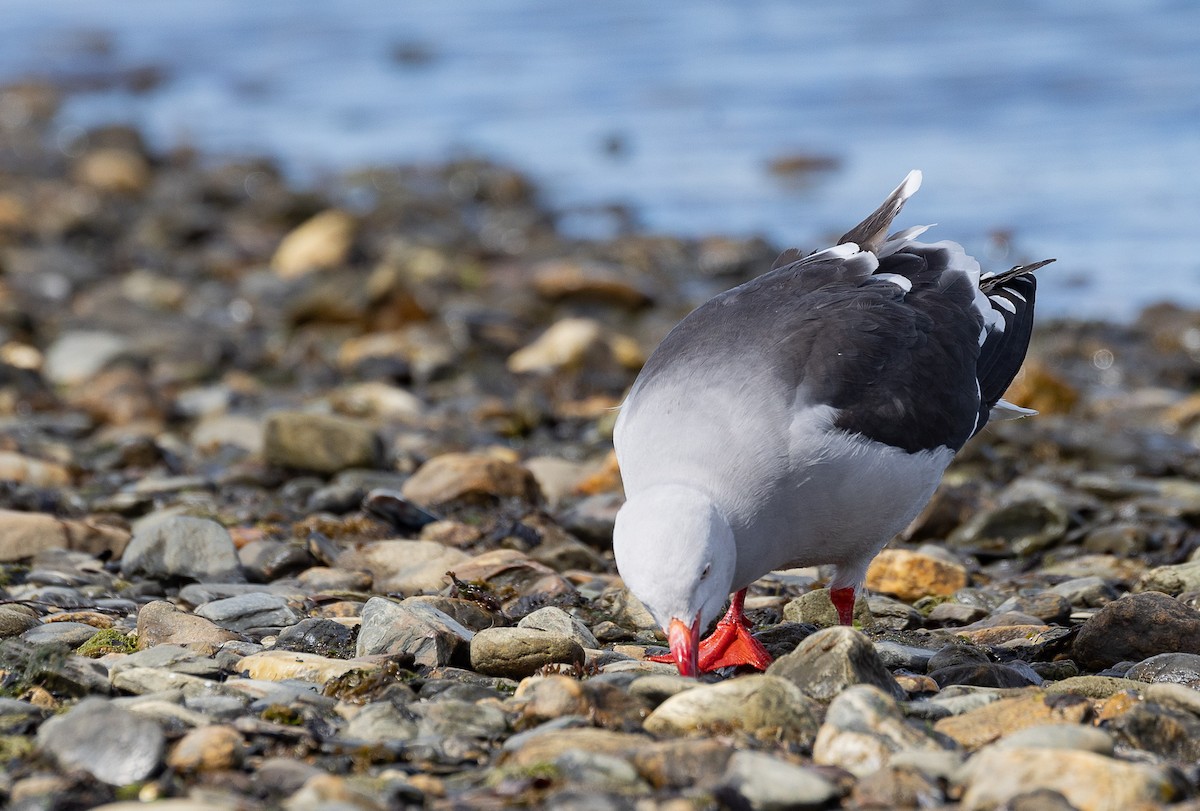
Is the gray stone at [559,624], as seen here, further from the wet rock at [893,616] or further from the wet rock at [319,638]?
the wet rock at [893,616]

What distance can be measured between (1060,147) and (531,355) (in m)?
8.93

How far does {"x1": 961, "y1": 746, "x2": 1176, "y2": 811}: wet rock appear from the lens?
11.7 feet

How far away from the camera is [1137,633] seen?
518cm

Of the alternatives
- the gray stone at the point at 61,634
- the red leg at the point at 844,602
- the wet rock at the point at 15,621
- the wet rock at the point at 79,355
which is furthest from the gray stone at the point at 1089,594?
the wet rock at the point at 79,355

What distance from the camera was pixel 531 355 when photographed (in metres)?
10.8

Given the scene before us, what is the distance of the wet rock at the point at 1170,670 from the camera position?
15.9 ft

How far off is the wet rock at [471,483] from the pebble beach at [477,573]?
0.05 ft

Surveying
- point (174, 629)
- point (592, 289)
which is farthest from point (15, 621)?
point (592, 289)

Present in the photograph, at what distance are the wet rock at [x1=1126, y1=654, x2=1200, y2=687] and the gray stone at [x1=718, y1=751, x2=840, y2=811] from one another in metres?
1.72

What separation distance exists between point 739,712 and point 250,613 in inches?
82.0

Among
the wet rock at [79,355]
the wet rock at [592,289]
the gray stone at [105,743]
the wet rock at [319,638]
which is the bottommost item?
the wet rock at [592,289]

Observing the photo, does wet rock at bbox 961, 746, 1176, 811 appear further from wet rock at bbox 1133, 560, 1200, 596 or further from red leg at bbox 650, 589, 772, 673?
wet rock at bbox 1133, 560, 1200, 596

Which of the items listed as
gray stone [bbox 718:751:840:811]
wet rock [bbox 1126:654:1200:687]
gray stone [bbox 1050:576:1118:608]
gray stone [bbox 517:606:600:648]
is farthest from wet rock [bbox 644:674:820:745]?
gray stone [bbox 1050:576:1118:608]

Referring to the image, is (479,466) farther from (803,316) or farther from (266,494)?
(803,316)
